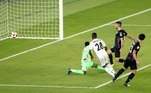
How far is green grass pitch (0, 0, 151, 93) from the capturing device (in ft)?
81.3

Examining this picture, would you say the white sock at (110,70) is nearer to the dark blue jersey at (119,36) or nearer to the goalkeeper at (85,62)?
the goalkeeper at (85,62)

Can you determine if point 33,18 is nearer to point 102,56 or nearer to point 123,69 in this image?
point 102,56

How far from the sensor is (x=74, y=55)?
29.6 meters

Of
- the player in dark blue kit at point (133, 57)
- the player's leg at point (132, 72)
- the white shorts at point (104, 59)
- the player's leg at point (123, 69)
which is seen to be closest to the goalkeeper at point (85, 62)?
the white shorts at point (104, 59)

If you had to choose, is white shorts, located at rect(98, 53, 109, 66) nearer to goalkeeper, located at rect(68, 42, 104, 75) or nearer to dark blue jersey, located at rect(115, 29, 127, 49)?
goalkeeper, located at rect(68, 42, 104, 75)

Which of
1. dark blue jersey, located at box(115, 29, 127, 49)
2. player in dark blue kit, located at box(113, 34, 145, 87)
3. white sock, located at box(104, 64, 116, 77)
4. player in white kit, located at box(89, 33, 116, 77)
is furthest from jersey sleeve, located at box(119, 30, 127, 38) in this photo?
player in dark blue kit, located at box(113, 34, 145, 87)

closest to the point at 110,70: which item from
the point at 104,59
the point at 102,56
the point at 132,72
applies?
the point at 104,59

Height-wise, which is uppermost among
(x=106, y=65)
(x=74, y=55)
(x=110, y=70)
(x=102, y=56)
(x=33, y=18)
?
(x=33, y=18)

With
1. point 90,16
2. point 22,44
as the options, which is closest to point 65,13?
point 90,16

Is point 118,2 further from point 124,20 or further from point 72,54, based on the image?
point 72,54

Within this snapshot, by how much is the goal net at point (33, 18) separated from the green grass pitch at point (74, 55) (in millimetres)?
699

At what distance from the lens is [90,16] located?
37844 mm

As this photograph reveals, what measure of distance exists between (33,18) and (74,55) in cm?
773

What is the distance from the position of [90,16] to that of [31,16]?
10.9 feet
